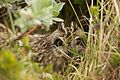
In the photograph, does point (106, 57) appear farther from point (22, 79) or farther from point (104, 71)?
point (22, 79)

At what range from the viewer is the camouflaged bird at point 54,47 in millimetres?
1365

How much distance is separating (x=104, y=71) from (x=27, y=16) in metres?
0.54

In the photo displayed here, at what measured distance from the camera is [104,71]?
123 cm

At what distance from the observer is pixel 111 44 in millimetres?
1271

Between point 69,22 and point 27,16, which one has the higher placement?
point 27,16

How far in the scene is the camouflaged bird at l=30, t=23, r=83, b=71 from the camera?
137cm

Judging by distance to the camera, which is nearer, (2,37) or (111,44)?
(2,37)

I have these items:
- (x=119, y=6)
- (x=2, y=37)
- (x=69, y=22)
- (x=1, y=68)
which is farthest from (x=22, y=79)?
(x=69, y=22)

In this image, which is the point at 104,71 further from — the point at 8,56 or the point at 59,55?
the point at 8,56

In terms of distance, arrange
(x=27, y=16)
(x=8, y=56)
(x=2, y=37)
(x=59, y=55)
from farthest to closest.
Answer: (x=59, y=55) < (x=2, y=37) < (x=27, y=16) < (x=8, y=56)

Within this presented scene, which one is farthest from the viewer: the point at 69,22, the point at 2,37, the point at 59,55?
the point at 69,22

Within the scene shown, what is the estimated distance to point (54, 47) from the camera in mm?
1390

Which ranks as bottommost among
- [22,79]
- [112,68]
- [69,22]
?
[112,68]

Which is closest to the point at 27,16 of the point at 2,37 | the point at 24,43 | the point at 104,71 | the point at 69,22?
the point at 24,43
